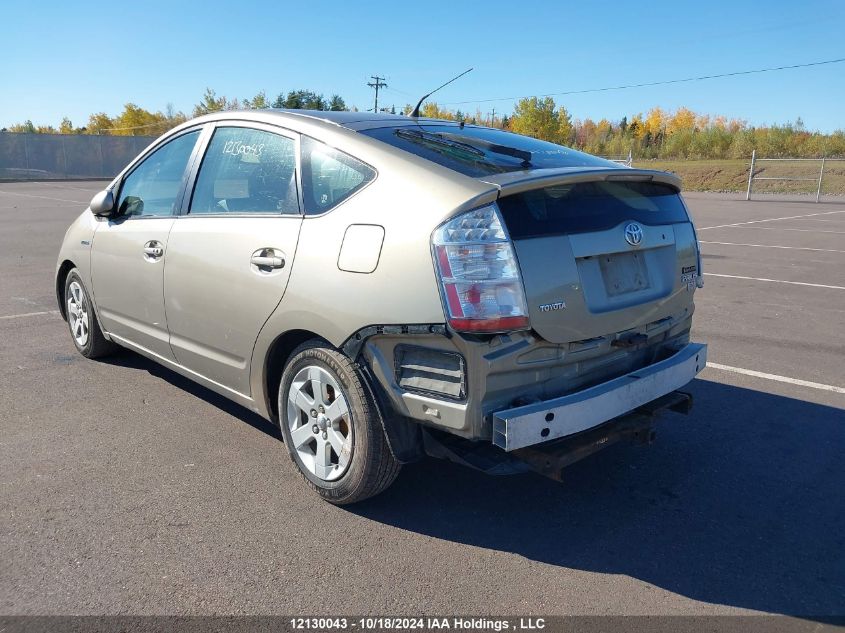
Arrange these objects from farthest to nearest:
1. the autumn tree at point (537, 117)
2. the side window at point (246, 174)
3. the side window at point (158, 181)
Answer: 1. the autumn tree at point (537, 117)
2. the side window at point (158, 181)
3. the side window at point (246, 174)

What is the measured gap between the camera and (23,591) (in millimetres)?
2713

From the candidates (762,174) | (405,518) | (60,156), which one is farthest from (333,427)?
(762,174)

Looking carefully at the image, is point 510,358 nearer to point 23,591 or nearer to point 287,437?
point 287,437

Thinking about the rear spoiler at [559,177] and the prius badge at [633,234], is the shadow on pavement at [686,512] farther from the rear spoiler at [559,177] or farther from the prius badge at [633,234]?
the rear spoiler at [559,177]

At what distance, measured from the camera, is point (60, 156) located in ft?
141

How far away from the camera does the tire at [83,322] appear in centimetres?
533

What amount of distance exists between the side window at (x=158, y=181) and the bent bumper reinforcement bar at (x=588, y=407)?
2602 millimetres

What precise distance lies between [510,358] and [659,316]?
105cm

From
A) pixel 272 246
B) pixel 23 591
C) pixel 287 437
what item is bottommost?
pixel 23 591

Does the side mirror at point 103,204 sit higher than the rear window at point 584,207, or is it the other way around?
the rear window at point 584,207

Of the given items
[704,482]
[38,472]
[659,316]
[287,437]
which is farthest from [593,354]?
[38,472]

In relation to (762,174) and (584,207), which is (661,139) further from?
(584,207)

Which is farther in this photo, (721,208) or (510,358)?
(721,208)

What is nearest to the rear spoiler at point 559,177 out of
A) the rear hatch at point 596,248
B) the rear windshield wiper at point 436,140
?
the rear hatch at point 596,248
